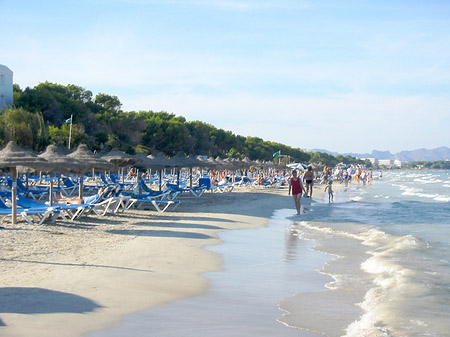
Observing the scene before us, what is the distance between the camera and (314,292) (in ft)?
20.1

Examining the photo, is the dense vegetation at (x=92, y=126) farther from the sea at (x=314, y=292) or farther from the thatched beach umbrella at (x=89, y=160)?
the sea at (x=314, y=292)

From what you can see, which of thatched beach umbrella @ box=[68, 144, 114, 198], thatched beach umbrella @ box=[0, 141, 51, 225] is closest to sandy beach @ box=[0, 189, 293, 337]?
thatched beach umbrella @ box=[0, 141, 51, 225]

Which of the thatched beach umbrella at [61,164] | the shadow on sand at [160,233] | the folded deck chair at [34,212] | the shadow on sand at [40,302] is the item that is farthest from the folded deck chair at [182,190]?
the shadow on sand at [40,302]

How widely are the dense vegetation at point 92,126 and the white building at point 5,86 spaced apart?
0.68m

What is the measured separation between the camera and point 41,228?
9.95m

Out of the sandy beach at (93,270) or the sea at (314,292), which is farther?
the sea at (314,292)

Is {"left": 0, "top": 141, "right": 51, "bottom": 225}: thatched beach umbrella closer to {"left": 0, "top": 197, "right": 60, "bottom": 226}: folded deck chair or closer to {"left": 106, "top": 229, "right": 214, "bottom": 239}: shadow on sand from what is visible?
{"left": 0, "top": 197, "right": 60, "bottom": 226}: folded deck chair

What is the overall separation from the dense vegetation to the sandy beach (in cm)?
2127

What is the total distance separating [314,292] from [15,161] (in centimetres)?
665

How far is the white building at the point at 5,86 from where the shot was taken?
3903 centimetres

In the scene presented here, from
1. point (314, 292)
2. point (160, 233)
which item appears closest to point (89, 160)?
point (160, 233)

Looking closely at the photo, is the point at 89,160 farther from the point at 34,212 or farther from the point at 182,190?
the point at 182,190

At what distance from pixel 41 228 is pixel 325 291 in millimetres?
6101

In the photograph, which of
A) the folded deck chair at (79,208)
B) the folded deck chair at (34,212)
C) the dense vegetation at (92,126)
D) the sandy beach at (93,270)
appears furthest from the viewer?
the dense vegetation at (92,126)
